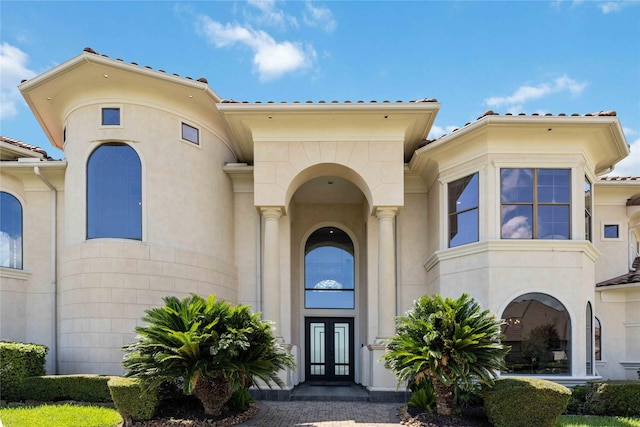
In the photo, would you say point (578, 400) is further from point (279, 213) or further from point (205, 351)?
point (279, 213)

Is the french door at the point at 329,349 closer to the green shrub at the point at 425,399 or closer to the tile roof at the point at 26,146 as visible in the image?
the green shrub at the point at 425,399

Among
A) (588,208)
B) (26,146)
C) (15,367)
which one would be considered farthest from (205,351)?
(588,208)

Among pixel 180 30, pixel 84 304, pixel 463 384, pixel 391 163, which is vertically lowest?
pixel 463 384

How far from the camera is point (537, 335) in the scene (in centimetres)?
1274

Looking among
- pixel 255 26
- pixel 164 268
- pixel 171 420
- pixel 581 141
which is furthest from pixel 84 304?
pixel 581 141

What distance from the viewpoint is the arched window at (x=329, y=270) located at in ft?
57.3

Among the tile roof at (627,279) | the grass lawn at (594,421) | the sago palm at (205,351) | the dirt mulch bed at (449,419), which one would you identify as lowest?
the grass lawn at (594,421)

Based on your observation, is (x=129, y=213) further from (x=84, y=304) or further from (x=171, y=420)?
(x=171, y=420)

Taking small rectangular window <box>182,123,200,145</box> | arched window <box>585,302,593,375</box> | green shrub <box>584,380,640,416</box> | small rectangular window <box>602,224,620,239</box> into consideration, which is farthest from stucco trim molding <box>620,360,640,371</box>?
small rectangular window <box>182,123,200,145</box>

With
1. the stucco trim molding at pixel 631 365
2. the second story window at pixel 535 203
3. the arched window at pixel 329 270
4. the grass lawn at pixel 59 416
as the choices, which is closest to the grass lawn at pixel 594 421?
the second story window at pixel 535 203

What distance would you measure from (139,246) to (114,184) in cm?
191

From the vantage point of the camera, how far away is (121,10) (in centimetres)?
1230

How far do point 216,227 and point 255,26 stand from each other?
583cm

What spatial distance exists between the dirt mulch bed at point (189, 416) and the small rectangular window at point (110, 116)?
763cm
